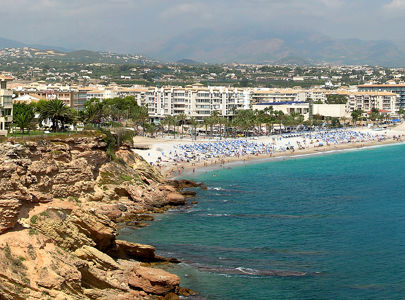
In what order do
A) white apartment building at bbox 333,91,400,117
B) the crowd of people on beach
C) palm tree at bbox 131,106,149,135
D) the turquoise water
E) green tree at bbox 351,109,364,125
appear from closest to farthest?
the turquoise water
the crowd of people on beach
palm tree at bbox 131,106,149,135
green tree at bbox 351,109,364,125
white apartment building at bbox 333,91,400,117

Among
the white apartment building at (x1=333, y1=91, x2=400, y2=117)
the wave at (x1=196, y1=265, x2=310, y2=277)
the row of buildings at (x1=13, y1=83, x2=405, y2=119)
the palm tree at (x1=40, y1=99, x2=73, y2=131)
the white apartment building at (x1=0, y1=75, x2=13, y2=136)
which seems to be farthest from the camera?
the white apartment building at (x1=333, y1=91, x2=400, y2=117)

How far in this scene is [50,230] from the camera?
84.0ft

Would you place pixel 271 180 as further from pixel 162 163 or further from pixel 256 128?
pixel 256 128

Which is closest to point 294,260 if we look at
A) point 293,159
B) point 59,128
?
point 59,128

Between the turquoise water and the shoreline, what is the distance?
5.26 metres

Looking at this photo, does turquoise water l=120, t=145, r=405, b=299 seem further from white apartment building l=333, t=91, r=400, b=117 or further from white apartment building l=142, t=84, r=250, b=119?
white apartment building l=333, t=91, r=400, b=117

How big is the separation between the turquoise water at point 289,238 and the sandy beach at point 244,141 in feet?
32.0

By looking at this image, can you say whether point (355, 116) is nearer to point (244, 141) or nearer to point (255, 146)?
point (244, 141)

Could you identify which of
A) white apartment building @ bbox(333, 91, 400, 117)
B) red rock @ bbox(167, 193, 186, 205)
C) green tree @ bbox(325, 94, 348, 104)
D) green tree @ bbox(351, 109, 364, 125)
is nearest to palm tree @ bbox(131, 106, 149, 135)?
green tree @ bbox(351, 109, 364, 125)

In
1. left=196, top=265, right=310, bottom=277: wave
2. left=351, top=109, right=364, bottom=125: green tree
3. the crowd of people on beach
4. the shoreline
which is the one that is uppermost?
left=351, top=109, right=364, bottom=125: green tree

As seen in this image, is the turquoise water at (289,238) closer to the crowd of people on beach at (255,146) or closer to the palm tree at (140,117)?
the crowd of people on beach at (255,146)

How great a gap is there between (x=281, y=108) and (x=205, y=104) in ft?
67.2

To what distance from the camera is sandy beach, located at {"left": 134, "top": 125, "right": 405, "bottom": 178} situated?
73.0 m

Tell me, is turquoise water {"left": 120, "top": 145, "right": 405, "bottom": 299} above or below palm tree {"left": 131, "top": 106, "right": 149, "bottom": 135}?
below
